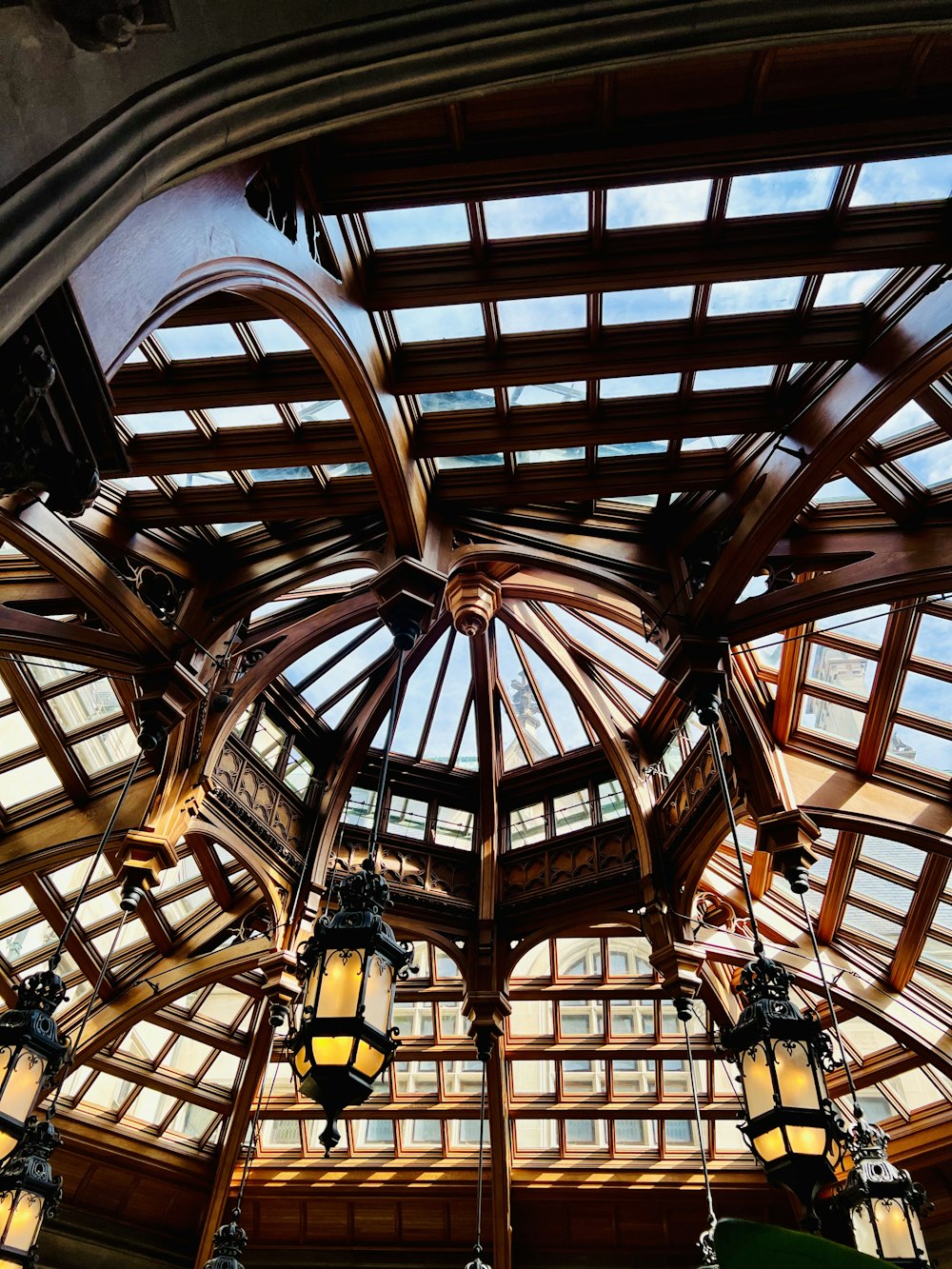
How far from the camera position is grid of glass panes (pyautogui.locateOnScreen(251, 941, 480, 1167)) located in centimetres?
1405

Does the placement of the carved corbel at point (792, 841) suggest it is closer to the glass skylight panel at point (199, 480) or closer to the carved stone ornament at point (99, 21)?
the glass skylight panel at point (199, 480)

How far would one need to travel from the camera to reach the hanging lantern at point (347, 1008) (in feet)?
14.1

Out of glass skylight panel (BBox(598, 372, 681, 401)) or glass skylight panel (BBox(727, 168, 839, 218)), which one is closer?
glass skylight panel (BBox(727, 168, 839, 218))

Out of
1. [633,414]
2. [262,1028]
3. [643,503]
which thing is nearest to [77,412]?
[633,414]

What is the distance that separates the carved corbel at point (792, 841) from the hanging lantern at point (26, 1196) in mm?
6507

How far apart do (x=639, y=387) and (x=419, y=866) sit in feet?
26.8

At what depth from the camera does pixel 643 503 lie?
8.72 m

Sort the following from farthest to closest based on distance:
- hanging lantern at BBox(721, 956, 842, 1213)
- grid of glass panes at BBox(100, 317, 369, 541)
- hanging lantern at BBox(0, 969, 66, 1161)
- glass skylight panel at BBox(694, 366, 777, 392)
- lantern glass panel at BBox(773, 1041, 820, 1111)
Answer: glass skylight panel at BBox(694, 366, 777, 392), grid of glass panes at BBox(100, 317, 369, 541), hanging lantern at BBox(0, 969, 66, 1161), lantern glass panel at BBox(773, 1041, 820, 1111), hanging lantern at BBox(721, 956, 842, 1213)

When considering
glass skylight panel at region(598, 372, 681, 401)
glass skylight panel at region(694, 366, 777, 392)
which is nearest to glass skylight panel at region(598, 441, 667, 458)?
glass skylight panel at region(598, 372, 681, 401)

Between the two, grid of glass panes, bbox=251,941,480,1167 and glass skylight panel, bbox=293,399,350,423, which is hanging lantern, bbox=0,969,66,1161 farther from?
grid of glass panes, bbox=251,941,480,1167

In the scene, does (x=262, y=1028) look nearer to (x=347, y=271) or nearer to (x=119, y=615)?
(x=119, y=615)

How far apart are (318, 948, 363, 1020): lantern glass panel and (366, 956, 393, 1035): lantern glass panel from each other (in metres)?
0.05

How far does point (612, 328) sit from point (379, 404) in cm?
170

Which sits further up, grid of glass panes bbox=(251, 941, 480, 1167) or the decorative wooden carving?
the decorative wooden carving
